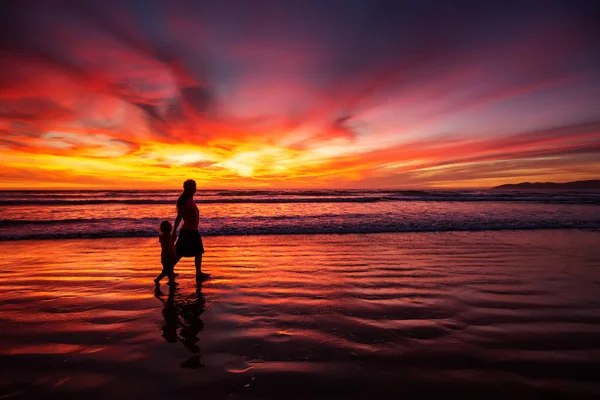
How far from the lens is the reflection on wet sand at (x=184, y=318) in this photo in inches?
151

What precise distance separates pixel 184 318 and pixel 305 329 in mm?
2028

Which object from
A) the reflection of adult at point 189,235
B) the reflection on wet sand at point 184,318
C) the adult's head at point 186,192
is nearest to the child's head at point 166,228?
the reflection of adult at point 189,235

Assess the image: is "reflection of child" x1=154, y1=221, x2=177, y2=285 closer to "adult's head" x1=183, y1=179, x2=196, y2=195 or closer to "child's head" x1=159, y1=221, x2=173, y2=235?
"child's head" x1=159, y1=221, x2=173, y2=235

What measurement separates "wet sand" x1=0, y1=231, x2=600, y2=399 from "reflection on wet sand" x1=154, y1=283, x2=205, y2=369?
0.03 m

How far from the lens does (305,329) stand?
432cm

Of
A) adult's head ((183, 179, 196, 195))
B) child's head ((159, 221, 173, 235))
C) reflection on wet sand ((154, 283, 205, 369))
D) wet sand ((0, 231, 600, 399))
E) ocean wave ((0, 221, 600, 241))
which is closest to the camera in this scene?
wet sand ((0, 231, 600, 399))

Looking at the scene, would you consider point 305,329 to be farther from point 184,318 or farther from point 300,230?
point 300,230

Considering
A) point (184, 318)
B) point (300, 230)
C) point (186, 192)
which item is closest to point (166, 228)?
point (186, 192)

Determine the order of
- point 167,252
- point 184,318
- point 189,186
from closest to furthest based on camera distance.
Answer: point 184,318
point 167,252
point 189,186

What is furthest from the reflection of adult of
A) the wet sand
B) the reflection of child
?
the wet sand

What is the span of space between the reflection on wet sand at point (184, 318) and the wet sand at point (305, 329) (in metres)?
0.03

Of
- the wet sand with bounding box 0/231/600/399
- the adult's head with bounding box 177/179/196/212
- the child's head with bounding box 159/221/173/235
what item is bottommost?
the wet sand with bounding box 0/231/600/399

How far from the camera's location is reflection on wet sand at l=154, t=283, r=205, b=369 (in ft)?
12.6

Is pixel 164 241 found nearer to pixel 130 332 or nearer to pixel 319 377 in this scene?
pixel 130 332
